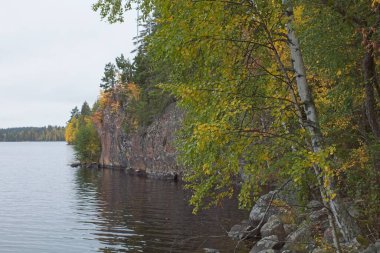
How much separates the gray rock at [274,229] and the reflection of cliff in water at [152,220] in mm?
1710

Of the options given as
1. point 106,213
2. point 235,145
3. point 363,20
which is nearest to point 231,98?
point 235,145

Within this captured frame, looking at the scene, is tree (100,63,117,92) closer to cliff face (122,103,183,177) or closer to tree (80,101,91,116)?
cliff face (122,103,183,177)

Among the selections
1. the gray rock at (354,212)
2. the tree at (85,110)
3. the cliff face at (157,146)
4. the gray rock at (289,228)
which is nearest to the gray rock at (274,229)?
the gray rock at (289,228)

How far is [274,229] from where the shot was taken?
1919cm

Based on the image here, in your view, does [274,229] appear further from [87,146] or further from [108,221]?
[87,146]

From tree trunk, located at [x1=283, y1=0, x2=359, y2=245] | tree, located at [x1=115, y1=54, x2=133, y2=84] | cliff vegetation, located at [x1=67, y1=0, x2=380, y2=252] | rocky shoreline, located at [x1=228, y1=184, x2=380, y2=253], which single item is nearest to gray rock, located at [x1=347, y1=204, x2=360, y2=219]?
rocky shoreline, located at [x1=228, y1=184, x2=380, y2=253]

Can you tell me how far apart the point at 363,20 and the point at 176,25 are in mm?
3886

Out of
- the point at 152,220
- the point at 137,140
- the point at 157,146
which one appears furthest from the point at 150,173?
the point at 152,220

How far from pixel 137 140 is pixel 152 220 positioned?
41.4 meters

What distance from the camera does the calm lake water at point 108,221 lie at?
19.6m

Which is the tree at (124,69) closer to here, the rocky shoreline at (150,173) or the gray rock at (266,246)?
the rocky shoreline at (150,173)

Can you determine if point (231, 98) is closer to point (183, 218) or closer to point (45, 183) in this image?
point (183, 218)

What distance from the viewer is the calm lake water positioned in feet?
64.4

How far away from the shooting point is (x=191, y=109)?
8109 mm
